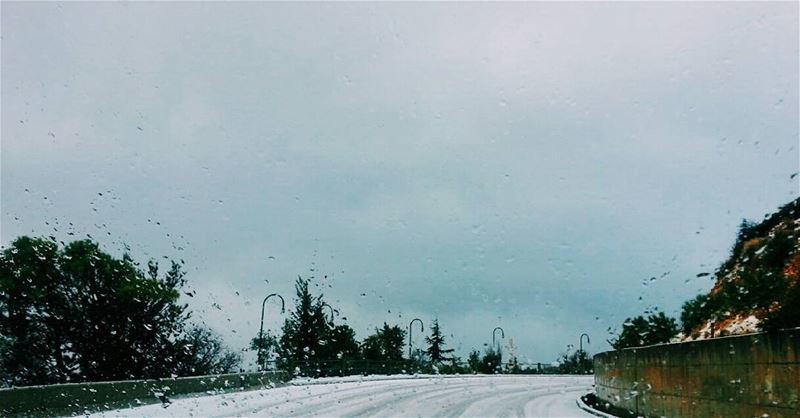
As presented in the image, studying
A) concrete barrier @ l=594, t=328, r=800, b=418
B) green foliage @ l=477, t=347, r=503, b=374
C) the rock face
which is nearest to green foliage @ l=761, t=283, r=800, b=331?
the rock face

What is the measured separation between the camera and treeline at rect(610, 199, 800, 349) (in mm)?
12188

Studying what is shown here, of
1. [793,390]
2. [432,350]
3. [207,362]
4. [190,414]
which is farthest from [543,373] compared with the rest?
[793,390]

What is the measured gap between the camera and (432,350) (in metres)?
123

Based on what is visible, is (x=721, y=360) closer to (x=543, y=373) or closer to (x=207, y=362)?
(x=207, y=362)

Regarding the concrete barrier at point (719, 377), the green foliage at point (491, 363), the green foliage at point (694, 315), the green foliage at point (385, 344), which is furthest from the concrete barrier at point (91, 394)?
the green foliage at point (385, 344)

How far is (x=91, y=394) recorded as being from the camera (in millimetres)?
20328

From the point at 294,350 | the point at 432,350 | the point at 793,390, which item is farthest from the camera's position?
Result: the point at 432,350

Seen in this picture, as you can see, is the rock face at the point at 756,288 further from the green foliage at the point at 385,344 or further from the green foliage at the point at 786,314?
the green foliage at the point at 385,344

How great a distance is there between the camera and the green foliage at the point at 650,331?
1072 inches

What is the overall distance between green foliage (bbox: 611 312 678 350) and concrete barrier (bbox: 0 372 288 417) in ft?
48.9

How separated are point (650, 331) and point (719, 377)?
1457cm

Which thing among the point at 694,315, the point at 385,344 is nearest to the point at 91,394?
the point at 694,315

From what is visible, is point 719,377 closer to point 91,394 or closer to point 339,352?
point 91,394

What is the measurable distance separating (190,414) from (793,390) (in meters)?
14.8
